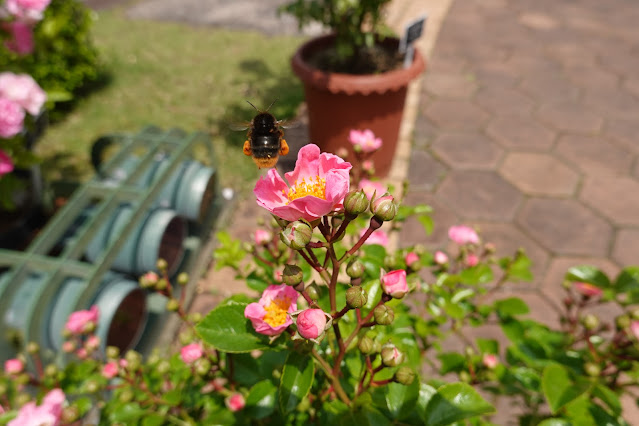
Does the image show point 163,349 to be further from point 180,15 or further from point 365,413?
point 180,15

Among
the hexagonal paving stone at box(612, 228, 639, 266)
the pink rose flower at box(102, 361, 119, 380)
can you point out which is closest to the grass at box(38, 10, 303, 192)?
the pink rose flower at box(102, 361, 119, 380)

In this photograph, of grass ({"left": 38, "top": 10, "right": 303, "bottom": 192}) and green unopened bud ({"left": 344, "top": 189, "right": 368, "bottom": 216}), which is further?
grass ({"left": 38, "top": 10, "right": 303, "bottom": 192})

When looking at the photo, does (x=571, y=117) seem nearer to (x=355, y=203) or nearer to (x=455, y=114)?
(x=455, y=114)

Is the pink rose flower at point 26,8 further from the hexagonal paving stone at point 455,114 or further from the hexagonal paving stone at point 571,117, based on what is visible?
the hexagonal paving stone at point 571,117

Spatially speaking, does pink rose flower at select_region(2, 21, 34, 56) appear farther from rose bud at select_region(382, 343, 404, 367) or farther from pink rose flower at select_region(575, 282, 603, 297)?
pink rose flower at select_region(575, 282, 603, 297)

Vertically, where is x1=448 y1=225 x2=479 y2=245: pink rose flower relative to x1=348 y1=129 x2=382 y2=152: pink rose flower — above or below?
below

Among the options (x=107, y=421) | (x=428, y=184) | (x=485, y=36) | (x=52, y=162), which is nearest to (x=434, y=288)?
(x=107, y=421)

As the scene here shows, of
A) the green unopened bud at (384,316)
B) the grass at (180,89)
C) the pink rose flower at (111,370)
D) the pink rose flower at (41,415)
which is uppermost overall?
the green unopened bud at (384,316)

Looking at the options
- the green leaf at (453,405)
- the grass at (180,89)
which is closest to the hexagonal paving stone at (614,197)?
the grass at (180,89)
